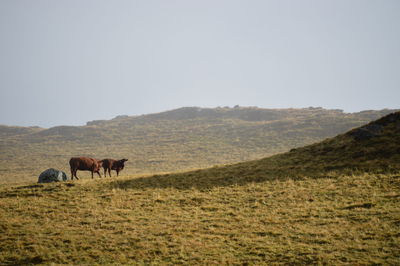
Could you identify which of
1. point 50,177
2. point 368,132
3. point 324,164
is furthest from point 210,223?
point 368,132

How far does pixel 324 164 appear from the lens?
933 inches

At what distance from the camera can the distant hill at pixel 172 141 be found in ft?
206

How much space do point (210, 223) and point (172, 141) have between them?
247ft

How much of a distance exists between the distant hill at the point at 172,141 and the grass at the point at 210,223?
107ft

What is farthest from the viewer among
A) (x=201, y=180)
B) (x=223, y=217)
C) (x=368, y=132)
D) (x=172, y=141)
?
(x=172, y=141)

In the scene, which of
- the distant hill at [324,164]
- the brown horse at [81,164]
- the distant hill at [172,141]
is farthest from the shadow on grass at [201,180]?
the distant hill at [172,141]

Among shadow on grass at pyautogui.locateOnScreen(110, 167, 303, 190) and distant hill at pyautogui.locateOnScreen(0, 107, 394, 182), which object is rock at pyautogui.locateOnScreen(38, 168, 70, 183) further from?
distant hill at pyautogui.locateOnScreen(0, 107, 394, 182)

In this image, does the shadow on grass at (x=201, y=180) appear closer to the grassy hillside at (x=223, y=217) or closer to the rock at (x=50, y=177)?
the grassy hillside at (x=223, y=217)

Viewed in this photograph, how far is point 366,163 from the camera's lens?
852 inches

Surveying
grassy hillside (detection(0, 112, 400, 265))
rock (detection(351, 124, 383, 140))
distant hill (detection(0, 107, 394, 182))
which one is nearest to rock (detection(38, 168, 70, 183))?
grassy hillside (detection(0, 112, 400, 265))

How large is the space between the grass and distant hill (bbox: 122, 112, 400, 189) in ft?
5.38

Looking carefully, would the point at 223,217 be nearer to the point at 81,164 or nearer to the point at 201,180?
the point at 201,180

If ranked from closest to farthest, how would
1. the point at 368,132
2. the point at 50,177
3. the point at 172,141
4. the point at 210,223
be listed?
the point at 210,223
the point at 50,177
the point at 368,132
the point at 172,141

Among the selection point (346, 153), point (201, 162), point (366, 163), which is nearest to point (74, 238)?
point (366, 163)
